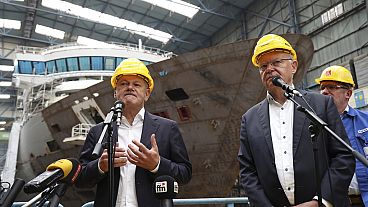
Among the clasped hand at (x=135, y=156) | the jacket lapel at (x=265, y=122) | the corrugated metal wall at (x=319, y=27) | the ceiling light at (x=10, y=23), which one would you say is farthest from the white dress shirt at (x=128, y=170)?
the ceiling light at (x=10, y=23)

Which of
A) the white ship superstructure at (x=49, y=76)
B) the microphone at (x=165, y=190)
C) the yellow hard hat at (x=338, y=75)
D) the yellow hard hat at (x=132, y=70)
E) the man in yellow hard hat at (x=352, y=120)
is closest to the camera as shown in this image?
the microphone at (x=165, y=190)

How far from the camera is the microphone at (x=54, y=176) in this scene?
1.39 metres

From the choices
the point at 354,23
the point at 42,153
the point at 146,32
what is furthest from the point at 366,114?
the point at 146,32

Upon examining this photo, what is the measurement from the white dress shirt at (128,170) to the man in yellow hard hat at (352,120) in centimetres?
160

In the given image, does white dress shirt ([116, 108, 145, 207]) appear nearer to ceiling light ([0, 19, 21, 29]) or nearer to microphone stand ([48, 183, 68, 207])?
microphone stand ([48, 183, 68, 207])

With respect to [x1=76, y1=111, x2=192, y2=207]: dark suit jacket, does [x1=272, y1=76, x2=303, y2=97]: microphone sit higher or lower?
higher

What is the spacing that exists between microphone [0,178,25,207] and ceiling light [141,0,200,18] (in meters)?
19.8

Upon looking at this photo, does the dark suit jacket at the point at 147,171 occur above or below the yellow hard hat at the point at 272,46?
below

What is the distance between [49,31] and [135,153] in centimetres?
2611

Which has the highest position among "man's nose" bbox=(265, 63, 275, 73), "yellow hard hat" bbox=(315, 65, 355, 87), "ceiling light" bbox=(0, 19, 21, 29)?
"ceiling light" bbox=(0, 19, 21, 29)

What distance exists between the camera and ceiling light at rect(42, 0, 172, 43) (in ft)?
71.8

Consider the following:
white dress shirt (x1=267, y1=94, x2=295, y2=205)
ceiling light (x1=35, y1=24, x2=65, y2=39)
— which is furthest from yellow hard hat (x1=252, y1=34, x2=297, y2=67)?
ceiling light (x1=35, y1=24, x2=65, y2=39)

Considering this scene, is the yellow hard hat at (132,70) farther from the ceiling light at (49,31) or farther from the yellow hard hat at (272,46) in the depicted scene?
the ceiling light at (49,31)

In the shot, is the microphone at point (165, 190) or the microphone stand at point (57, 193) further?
the microphone at point (165, 190)
